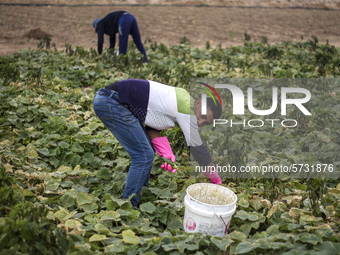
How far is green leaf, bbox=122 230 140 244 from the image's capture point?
275 cm

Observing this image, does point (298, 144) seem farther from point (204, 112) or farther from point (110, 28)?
point (110, 28)

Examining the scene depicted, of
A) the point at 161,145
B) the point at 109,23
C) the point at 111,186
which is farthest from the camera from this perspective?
the point at 109,23

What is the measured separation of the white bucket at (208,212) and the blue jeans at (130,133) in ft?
1.55

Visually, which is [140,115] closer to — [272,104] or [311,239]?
[311,239]

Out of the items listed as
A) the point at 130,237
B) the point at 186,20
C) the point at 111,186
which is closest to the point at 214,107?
the point at 130,237

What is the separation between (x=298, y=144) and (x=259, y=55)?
4.74m

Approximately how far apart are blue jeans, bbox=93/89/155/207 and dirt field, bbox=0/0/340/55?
744cm

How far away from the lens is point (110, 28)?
7836mm

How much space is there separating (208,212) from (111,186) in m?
1.19

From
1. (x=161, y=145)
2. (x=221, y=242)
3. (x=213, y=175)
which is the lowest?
(x=221, y=242)

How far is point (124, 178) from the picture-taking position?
3.95m

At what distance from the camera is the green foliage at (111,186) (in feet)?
8.89

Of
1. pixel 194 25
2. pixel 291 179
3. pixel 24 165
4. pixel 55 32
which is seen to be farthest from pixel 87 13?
pixel 291 179

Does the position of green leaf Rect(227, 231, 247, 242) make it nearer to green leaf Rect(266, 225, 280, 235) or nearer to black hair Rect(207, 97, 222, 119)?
green leaf Rect(266, 225, 280, 235)
